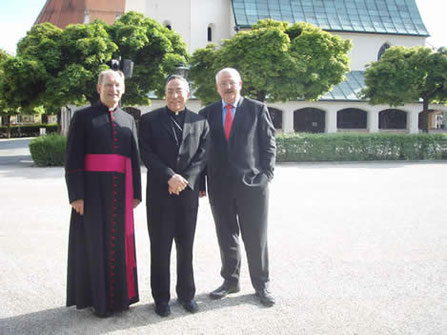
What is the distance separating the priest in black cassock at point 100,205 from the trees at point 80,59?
44.8 ft

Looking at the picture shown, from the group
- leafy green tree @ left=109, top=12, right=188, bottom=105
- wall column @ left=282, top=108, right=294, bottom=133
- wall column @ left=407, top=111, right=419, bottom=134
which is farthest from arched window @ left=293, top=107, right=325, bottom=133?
leafy green tree @ left=109, top=12, right=188, bottom=105

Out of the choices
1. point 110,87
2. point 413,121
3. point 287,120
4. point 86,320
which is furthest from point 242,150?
point 413,121

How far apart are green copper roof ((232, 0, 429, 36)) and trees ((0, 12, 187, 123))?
51.6 ft

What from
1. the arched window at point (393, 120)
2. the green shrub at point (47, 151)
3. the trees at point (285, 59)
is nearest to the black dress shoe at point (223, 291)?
the green shrub at point (47, 151)

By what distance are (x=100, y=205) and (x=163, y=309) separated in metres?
1.10

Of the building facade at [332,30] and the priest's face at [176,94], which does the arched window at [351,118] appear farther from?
the priest's face at [176,94]

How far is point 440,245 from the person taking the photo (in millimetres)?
6094

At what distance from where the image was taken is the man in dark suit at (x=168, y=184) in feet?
12.6

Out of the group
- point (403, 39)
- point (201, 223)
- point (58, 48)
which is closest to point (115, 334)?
point (201, 223)

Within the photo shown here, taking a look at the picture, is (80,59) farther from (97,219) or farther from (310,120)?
(310,120)

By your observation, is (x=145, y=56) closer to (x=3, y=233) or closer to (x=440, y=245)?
(x=3, y=233)

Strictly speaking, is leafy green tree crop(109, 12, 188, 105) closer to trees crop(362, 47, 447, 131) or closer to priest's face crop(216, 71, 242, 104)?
trees crop(362, 47, 447, 131)

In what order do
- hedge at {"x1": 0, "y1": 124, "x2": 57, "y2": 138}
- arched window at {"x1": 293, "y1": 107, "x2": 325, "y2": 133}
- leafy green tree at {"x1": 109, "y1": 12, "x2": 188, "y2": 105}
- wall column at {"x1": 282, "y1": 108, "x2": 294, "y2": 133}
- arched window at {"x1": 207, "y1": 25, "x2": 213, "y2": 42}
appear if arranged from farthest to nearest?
hedge at {"x1": 0, "y1": 124, "x2": 57, "y2": 138}, arched window at {"x1": 207, "y1": 25, "x2": 213, "y2": 42}, arched window at {"x1": 293, "y1": 107, "x2": 325, "y2": 133}, wall column at {"x1": 282, "y1": 108, "x2": 294, "y2": 133}, leafy green tree at {"x1": 109, "y1": 12, "x2": 188, "y2": 105}

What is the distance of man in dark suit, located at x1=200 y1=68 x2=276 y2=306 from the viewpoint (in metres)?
4.15
